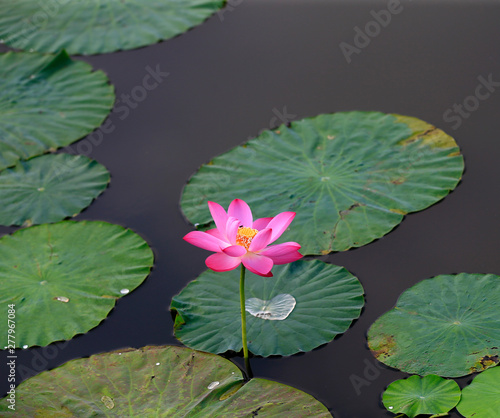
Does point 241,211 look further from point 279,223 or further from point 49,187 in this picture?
point 49,187

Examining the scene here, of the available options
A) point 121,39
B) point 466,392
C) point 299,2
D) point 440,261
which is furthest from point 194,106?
point 466,392

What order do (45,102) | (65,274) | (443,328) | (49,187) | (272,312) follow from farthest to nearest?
(45,102) → (49,187) → (65,274) → (272,312) → (443,328)

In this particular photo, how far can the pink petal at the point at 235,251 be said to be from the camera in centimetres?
190

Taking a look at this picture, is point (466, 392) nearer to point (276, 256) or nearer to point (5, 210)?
point (276, 256)

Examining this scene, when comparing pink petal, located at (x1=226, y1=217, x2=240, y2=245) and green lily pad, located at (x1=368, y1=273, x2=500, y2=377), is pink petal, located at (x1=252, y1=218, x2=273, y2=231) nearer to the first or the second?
pink petal, located at (x1=226, y1=217, x2=240, y2=245)

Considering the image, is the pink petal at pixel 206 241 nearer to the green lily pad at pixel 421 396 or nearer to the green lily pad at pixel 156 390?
the green lily pad at pixel 156 390

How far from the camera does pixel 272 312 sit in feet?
7.57

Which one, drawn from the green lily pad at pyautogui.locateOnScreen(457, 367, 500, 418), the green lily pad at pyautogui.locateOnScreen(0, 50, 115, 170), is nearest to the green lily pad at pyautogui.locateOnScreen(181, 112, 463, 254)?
the green lily pad at pyautogui.locateOnScreen(457, 367, 500, 418)

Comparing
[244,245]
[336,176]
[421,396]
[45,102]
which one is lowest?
[421,396]

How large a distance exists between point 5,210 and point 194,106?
1222 mm

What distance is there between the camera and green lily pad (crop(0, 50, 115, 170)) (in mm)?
3336

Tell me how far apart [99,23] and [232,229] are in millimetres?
2860

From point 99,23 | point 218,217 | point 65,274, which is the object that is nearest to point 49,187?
point 65,274

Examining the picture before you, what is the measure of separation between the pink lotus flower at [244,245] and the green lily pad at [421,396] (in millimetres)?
570
